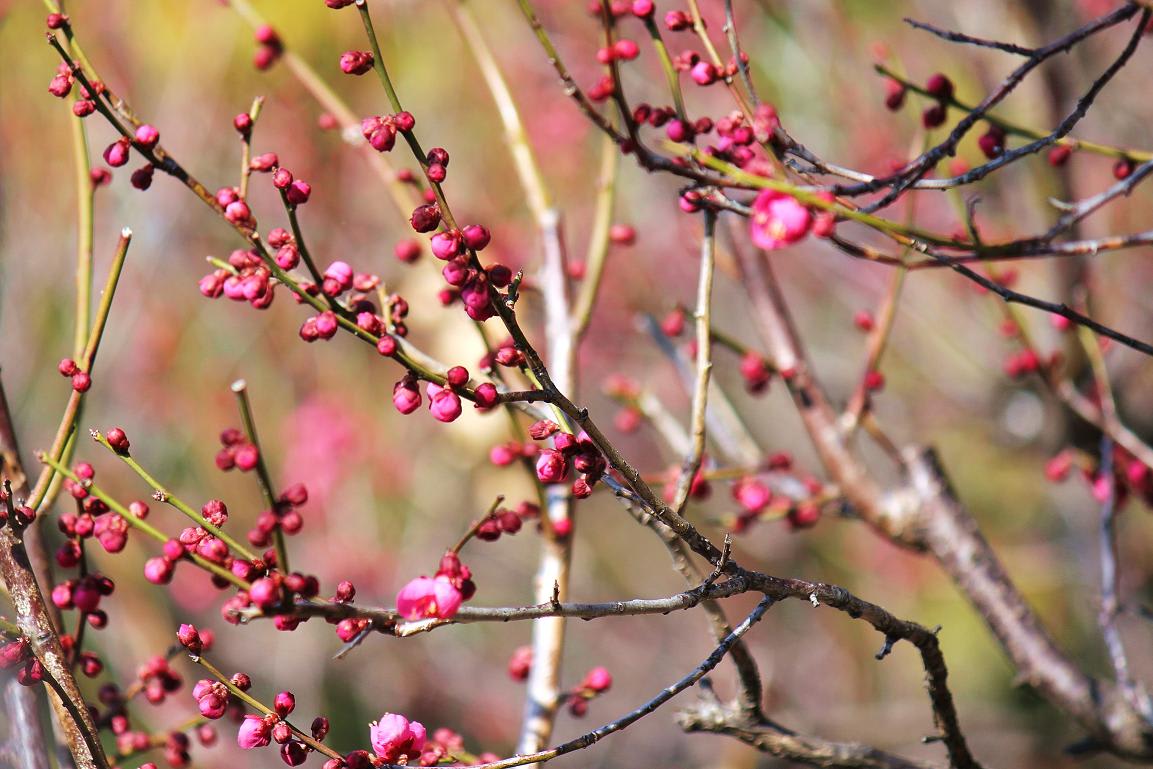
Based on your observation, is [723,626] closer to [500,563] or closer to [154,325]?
[500,563]

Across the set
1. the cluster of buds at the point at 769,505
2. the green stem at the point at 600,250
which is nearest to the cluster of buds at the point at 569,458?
the green stem at the point at 600,250

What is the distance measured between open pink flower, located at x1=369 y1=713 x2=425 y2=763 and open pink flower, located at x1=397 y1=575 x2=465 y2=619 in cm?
18

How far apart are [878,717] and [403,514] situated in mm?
2739

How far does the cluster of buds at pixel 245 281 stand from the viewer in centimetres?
114

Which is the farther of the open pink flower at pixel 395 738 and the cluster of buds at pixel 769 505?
the cluster of buds at pixel 769 505

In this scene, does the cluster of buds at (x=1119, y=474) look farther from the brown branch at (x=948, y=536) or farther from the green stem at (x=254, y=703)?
the green stem at (x=254, y=703)

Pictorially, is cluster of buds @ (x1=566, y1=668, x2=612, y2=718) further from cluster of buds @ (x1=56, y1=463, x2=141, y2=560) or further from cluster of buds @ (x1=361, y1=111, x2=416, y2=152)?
cluster of buds @ (x1=361, y1=111, x2=416, y2=152)

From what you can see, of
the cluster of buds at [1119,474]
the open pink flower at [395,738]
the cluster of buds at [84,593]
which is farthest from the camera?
the cluster of buds at [1119,474]

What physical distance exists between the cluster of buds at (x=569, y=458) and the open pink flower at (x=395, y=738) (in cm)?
34

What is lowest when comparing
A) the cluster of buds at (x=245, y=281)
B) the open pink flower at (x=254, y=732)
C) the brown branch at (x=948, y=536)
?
the open pink flower at (x=254, y=732)

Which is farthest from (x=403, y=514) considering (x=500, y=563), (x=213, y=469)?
(x=213, y=469)

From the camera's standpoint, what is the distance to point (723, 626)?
1.34 m

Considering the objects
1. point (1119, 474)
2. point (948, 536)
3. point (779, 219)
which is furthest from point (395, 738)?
point (1119, 474)

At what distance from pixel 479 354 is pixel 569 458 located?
2.82 meters
